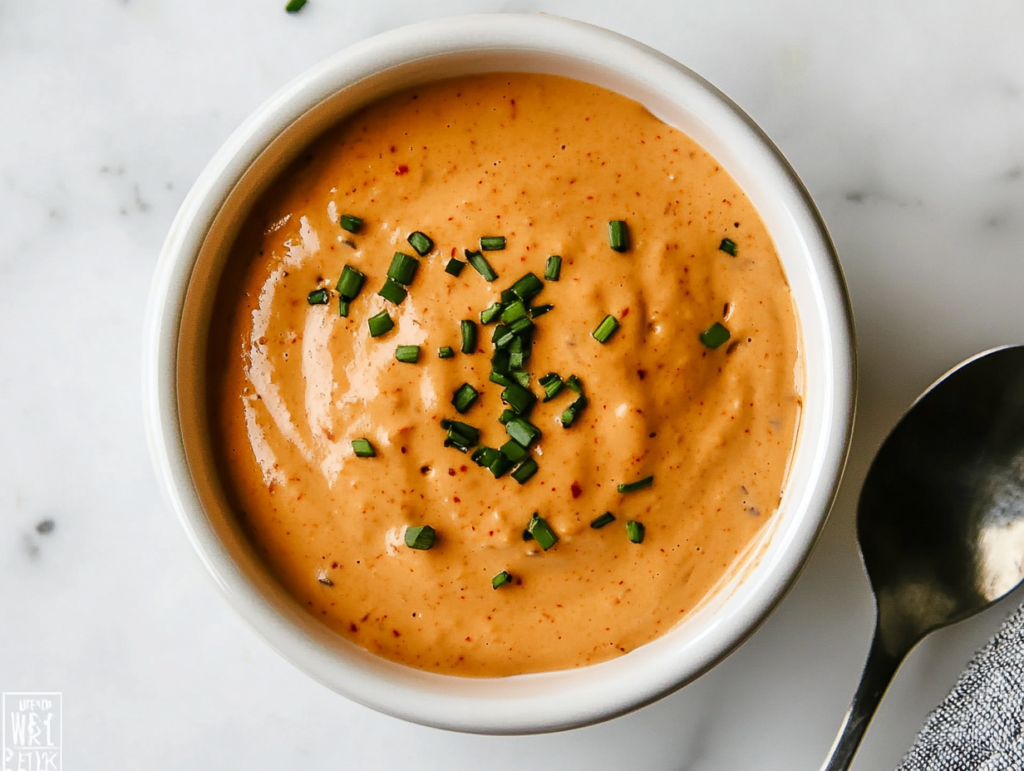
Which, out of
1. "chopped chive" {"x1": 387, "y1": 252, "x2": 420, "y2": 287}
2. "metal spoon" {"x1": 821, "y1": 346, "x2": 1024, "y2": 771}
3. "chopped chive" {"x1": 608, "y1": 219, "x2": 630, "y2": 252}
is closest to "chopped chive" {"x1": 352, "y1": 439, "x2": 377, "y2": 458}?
"chopped chive" {"x1": 387, "y1": 252, "x2": 420, "y2": 287}

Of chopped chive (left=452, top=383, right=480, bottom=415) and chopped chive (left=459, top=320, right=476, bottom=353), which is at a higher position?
chopped chive (left=459, top=320, right=476, bottom=353)

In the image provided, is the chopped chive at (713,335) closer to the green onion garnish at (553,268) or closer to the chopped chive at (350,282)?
the green onion garnish at (553,268)

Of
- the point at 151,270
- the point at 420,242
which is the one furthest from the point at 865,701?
the point at 151,270

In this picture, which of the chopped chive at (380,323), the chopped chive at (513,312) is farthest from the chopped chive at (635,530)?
the chopped chive at (380,323)

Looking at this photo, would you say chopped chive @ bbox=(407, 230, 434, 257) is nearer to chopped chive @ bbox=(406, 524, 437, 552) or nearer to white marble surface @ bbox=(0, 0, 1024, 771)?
chopped chive @ bbox=(406, 524, 437, 552)

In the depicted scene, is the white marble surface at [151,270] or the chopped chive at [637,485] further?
the white marble surface at [151,270]

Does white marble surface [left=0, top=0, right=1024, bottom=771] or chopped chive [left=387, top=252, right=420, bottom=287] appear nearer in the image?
chopped chive [left=387, top=252, right=420, bottom=287]
